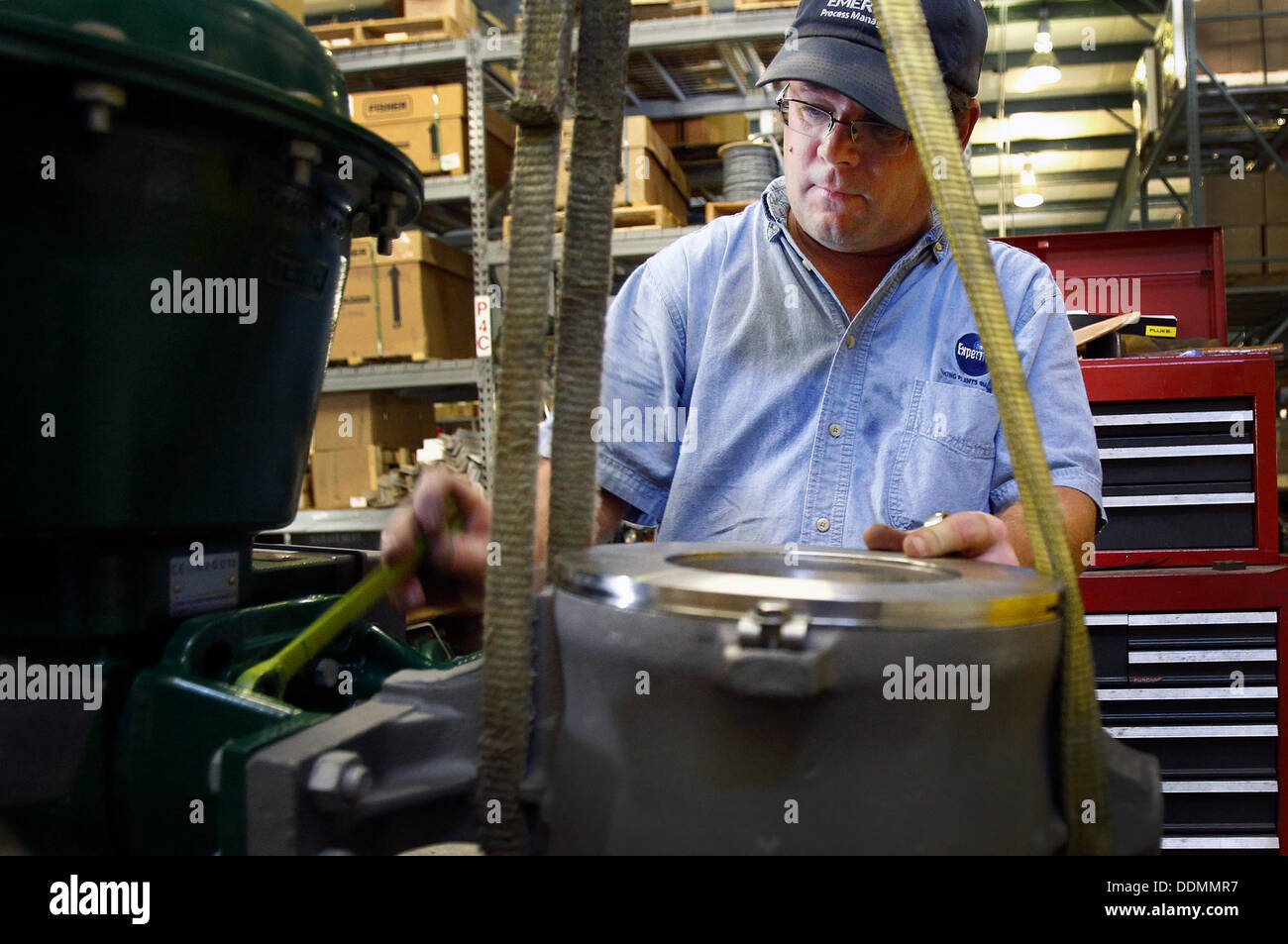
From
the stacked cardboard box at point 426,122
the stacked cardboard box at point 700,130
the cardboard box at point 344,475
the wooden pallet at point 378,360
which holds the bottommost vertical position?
the cardboard box at point 344,475

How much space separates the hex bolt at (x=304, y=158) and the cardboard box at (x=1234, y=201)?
214 inches

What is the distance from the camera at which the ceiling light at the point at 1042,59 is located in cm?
707

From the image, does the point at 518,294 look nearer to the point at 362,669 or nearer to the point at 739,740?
the point at 739,740

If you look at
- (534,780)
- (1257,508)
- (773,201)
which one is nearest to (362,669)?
(534,780)

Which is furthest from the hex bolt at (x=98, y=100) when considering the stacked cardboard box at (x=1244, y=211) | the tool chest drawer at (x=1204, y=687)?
the stacked cardboard box at (x=1244, y=211)

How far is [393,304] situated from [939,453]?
2868mm

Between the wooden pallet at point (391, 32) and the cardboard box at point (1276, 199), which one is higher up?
the wooden pallet at point (391, 32)

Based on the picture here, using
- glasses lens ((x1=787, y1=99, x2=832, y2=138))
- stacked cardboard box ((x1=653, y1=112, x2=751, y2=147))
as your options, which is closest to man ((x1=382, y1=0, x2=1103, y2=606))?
glasses lens ((x1=787, y1=99, x2=832, y2=138))

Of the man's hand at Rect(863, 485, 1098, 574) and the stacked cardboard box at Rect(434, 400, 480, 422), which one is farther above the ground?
the stacked cardboard box at Rect(434, 400, 480, 422)

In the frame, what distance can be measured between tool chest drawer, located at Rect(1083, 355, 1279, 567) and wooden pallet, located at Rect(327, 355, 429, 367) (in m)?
2.49

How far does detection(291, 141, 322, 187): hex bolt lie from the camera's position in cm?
54

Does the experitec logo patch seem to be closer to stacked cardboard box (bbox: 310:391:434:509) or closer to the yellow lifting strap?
the yellow lifting strap

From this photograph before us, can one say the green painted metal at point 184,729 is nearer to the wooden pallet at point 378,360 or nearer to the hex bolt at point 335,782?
the hex bolt at point 335,782
